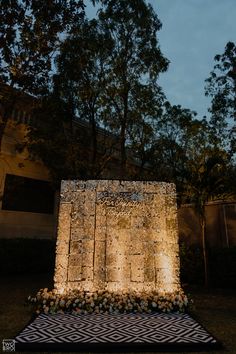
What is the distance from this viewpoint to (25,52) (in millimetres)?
8898

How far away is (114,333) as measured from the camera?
5219mm

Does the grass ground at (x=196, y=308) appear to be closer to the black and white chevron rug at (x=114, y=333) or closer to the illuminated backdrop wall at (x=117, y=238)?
the black and white chevron rug at (x=114, y=333)

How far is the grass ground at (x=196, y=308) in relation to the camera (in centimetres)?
545

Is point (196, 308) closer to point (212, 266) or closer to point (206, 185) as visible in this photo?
point (212, 266)

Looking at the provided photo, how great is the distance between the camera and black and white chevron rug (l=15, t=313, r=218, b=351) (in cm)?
456

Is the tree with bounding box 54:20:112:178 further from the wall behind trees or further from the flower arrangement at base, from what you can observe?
the flower arrangement at base

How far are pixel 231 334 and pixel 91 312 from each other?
9.57ft

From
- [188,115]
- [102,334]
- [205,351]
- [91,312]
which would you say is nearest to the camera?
[205,351]

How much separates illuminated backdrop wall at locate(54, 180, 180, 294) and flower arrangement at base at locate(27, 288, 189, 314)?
→ 0.44 meters

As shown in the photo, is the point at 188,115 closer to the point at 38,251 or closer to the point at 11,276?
the point at 38,251

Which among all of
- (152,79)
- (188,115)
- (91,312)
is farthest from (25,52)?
(188,115)

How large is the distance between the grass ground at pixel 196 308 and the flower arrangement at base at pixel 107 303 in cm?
39

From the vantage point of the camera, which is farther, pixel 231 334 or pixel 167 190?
pixel 167 190

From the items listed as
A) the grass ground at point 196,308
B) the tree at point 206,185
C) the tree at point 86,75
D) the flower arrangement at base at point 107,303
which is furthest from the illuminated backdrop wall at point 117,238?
the tree at point 86,75
